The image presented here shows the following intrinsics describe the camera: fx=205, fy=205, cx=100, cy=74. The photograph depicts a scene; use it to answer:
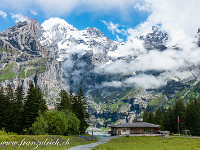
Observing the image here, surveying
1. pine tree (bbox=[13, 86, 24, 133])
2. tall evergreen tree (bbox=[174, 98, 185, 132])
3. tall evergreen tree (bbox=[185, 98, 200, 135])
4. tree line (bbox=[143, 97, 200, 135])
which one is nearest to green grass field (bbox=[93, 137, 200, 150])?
pine tree (bbox=[13, 86, 24, 133])

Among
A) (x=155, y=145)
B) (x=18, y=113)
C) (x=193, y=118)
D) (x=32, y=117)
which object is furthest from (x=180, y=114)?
(x=18, y=113)

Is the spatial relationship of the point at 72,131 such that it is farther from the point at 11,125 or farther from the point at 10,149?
the point at 10,149

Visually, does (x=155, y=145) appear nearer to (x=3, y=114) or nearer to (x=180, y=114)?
(x=3, y=114)

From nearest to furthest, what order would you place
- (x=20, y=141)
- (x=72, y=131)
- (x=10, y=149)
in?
(x=10, y=149) → (x=20, y=141) → (x=72, y=131)

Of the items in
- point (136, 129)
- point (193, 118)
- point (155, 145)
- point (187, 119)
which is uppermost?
point (193, 118)

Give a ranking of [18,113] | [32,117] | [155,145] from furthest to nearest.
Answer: [18,113] < [32,117] < [155,145]

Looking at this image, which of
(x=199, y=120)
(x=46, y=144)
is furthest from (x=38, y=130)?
(x=199, y=120)

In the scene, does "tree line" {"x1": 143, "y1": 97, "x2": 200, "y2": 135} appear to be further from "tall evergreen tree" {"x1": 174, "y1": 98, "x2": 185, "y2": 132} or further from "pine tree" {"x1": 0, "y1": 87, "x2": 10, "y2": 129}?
"pine tree" {"x1": 0, "y1": 87, "x2": 10, "y2": 129}

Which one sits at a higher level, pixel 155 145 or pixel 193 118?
pixel 193 118

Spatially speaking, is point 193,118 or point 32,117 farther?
point 193,118

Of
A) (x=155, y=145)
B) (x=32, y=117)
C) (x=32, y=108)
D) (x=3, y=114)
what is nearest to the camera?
(x=155, y=145)

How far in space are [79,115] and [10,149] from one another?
63.9 metres

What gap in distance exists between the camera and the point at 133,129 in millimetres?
100812

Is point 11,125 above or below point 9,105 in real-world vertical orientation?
below
